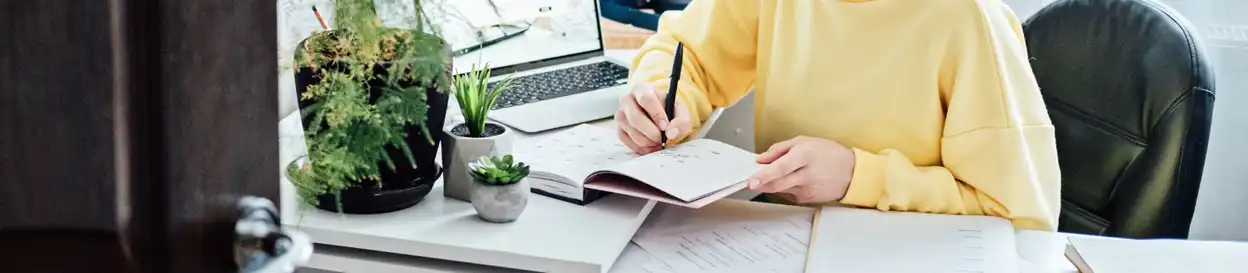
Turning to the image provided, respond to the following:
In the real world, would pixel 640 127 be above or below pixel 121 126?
below

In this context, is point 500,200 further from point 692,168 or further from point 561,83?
point 561,83

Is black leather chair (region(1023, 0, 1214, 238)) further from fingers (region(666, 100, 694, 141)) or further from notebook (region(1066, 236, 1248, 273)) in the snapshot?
fingers (region(666, 100, 694, 141))

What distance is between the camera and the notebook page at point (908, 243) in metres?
1.00

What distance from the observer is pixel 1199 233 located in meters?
2.18

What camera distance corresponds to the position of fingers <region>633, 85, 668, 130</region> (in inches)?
48.9

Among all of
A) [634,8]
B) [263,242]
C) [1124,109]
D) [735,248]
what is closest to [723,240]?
[735,248]

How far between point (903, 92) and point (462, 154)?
507mm

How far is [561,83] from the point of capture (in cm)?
159

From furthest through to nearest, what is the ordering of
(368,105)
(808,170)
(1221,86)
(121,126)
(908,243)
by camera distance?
(1221,86) < (808,170) < (908,243) < (368,105) < (121,126)

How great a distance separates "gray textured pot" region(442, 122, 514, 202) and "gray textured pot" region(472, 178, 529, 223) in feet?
0.19

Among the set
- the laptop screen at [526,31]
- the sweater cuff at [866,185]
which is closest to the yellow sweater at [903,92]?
the sweater cuff at [866,185]

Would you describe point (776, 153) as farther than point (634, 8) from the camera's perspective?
No

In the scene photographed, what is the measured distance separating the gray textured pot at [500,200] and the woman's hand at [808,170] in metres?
0.25

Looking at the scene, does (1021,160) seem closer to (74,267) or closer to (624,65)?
(624,65)
